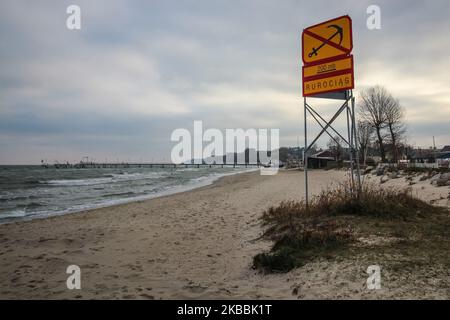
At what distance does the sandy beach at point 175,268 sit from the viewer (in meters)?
3.78

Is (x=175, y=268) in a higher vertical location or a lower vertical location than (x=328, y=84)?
lower

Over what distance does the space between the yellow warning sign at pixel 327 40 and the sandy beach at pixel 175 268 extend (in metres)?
4.91

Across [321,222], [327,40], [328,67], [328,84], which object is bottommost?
[321,222]

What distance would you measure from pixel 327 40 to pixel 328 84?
1.15 meters

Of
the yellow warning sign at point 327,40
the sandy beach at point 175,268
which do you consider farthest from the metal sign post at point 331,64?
the sandy beach at point 175,268

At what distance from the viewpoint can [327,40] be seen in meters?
7.88

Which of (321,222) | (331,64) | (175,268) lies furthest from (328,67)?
(175,268)

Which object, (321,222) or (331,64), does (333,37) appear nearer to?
(331,64)

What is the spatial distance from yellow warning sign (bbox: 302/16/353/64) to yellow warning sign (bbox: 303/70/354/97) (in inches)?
20.5

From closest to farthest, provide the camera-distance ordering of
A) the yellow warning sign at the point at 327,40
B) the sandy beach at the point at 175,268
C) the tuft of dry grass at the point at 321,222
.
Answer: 1. the sandy beach at the point at 175,268
2. the tuft of dry grass at the point at 321,222
3. the yellow warning sign at the point at 327,40

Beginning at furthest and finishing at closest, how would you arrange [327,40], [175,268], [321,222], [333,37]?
1. [327,40]
2. [333,37]
3. [321,222]
4. [175,268]

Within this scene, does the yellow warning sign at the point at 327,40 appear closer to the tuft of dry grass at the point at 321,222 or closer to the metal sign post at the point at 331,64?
the metal sign post at the point at 331,64

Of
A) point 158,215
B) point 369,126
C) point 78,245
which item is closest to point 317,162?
point 369,126
